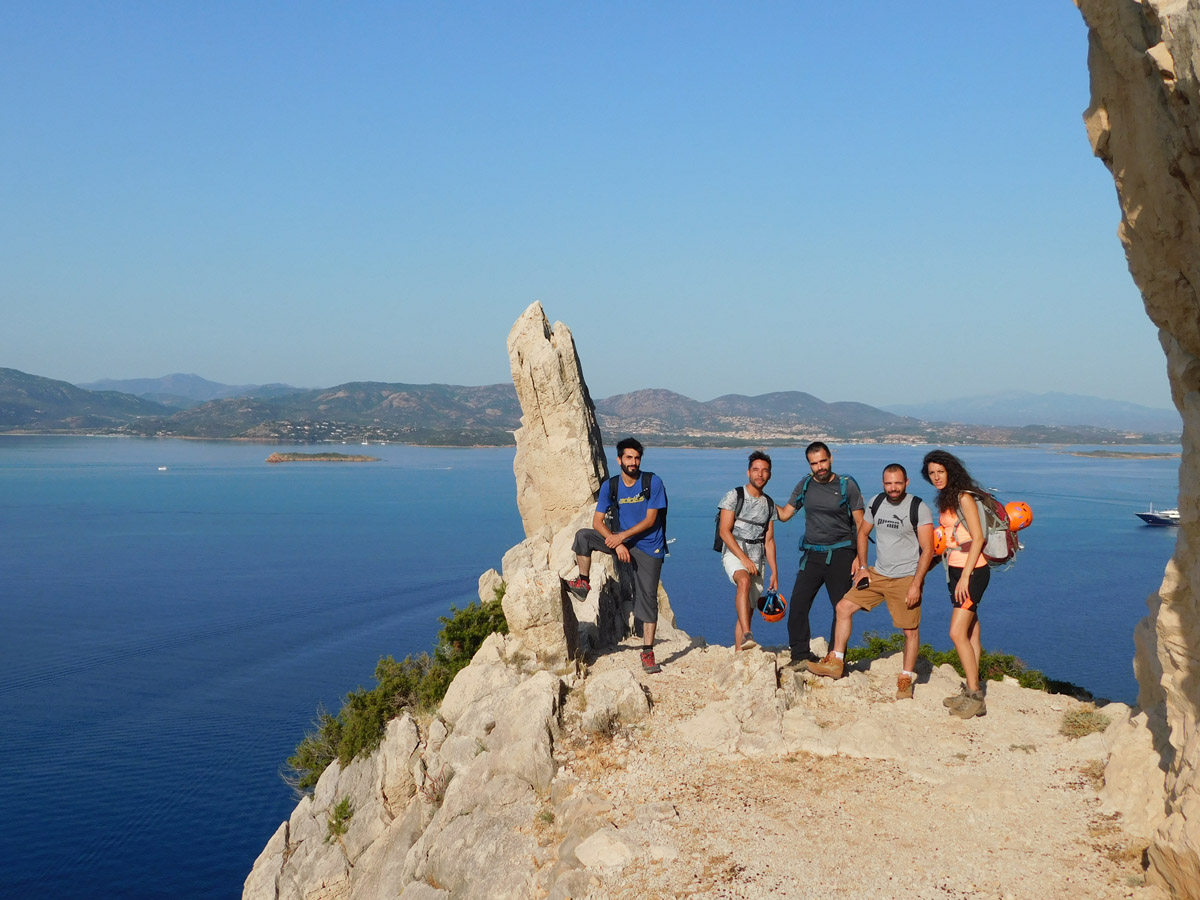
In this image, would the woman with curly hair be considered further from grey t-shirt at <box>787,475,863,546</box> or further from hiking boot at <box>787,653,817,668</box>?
hiking boot at <box>787,653,817,668</box>

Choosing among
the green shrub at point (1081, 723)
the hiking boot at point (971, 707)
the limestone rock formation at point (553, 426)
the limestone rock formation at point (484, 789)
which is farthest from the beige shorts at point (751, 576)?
the limestone rock formation at point (553, 426)

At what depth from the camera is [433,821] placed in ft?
34.2

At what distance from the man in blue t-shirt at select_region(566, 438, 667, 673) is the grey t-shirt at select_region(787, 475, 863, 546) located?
1849 mm

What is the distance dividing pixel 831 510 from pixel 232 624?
1709 inches

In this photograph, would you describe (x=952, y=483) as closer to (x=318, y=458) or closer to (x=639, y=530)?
(x=639, y=530)

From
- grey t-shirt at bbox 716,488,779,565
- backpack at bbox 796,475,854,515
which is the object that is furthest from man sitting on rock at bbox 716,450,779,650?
backpack at bbox 796,475,854,515

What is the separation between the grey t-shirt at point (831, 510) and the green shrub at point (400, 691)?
24.2 feet

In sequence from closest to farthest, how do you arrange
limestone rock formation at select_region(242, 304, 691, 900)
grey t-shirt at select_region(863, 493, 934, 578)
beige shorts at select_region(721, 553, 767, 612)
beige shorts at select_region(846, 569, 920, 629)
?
limestone rock formation at select_region(242, 304, 691, 900) < grey t-shirt at select_region(863, 493, 934, 578) < beige shorts at select_region(846, 569, 920, 629) < beige shorts at select_region(721, 553, 767, 612)

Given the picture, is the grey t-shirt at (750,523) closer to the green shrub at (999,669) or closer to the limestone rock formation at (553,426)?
the green shrub at (999,669)

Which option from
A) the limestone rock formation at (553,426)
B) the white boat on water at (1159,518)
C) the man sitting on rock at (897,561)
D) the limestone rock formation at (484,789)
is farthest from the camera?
the white boat on water at (1159,518)

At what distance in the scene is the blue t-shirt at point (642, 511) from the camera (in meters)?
11.3

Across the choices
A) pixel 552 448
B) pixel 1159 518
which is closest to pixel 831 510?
pixel 552 448

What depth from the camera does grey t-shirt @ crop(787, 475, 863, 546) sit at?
10359 millimetres

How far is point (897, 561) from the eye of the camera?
9.94 meters
